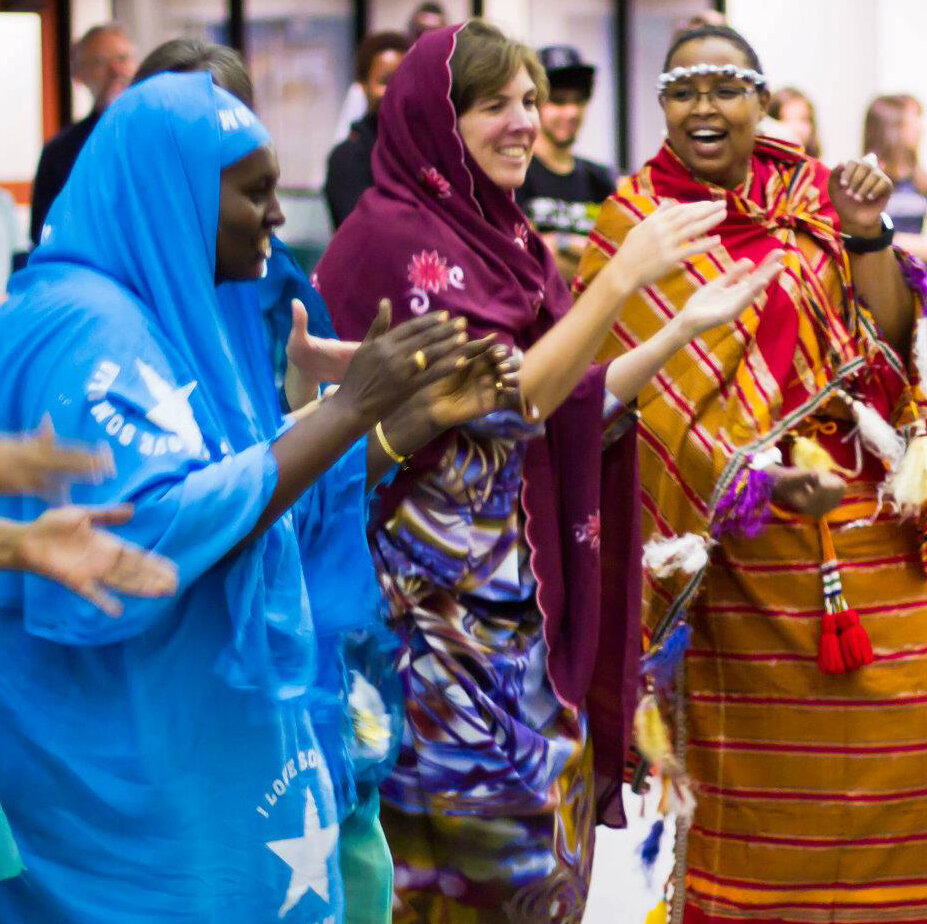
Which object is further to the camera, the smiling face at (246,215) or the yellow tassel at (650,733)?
the yellow tassel at (650,733)

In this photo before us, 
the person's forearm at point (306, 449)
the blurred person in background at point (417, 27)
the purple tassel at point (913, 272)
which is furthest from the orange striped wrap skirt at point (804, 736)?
the blurred person in background at point (417, 27)

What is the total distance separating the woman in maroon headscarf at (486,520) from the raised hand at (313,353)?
36 centimetres

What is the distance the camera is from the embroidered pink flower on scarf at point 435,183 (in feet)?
12.0

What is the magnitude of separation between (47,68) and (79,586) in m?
8.08

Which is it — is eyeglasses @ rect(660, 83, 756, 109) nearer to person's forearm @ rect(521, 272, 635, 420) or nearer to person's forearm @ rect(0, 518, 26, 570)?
person's forearm @ rect(521, 272, 635, 420)

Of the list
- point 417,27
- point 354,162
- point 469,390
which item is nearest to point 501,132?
point 469,390

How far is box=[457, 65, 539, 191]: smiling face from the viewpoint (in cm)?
367

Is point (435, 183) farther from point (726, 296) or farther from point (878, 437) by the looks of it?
point (878, 437)

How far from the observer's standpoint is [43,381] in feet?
8.52

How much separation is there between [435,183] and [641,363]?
493 millimetres

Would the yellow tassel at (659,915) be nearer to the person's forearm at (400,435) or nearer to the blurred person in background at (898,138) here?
the person's forearm at (400,435)

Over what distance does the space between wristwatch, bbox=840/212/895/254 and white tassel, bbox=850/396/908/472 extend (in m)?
0.33

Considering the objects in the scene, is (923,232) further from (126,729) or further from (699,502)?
(126,729)

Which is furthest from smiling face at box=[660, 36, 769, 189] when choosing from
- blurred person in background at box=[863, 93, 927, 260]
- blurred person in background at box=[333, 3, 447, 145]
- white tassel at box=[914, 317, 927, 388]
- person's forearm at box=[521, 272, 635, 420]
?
blurred person in background at box=[863, 93, 927, 260]
